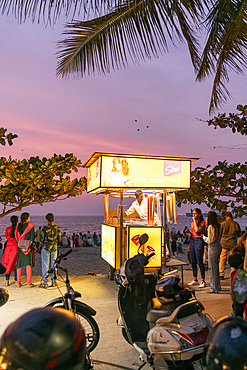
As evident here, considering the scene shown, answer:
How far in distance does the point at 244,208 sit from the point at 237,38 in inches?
130

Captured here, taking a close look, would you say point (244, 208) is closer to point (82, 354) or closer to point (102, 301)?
point (102, 301)

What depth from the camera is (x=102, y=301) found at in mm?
6305

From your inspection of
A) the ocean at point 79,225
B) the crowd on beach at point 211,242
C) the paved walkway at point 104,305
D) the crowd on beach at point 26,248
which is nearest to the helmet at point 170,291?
the paved walkway at point 104,305

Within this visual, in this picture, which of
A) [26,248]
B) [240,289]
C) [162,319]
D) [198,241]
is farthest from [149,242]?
[240,289]

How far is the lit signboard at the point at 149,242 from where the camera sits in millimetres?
7355

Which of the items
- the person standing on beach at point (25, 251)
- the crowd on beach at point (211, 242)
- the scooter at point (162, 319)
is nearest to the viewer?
the scooter at point (162, 319)

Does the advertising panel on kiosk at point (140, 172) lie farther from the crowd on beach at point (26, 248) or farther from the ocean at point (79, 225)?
the ocean at point (79, 225)

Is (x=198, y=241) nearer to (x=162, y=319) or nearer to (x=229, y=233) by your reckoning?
(x=229, y=233)

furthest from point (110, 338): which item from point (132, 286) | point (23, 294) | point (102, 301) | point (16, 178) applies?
point (16, 178)

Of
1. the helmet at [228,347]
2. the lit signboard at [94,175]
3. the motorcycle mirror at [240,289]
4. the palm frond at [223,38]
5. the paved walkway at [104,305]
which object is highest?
the palm frond at [223,38]

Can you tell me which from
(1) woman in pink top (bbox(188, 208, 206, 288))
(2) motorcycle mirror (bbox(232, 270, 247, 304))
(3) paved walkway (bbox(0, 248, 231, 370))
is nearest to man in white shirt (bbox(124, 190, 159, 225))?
(1) woman in pink top (bbox(188, 208, 206, 288))

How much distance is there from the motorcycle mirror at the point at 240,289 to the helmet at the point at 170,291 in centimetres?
209

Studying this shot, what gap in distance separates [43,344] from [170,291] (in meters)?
2.59

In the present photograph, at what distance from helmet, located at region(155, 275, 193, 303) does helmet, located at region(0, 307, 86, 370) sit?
98.0 inches
